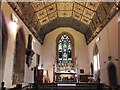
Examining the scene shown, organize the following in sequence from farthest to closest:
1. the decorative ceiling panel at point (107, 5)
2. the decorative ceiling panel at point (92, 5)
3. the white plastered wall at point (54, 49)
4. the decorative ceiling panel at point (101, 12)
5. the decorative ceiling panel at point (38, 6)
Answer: the white plastered wall at point (54, 49) < the decorative ceiling panel at point (38, 6) < the decorative ceiling panel at point (92, 5) < the decorative ceiling panel at point (101, 12) < the decorative ceiling panel at point (107, 5)

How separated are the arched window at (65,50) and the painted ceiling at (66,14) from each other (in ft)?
3.59

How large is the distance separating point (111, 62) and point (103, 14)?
106 inches

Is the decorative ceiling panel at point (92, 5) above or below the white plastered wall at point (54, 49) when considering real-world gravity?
above

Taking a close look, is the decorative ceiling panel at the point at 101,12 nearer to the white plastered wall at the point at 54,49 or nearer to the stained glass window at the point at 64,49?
the white plastered wall at the point at 54,49

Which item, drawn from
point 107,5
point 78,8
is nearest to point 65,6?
point 78,8

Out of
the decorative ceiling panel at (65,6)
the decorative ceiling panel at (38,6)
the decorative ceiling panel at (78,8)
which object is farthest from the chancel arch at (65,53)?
the decorative ceiling panel at (38,6)

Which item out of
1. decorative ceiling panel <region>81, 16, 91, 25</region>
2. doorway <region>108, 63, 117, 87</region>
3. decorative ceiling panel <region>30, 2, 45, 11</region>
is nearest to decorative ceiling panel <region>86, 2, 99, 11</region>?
decorative ceiling panel <region>81, 16, 91, 25</region>

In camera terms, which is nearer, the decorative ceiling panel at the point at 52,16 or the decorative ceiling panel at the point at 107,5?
the decorative ceiling panel at the point at 107,5

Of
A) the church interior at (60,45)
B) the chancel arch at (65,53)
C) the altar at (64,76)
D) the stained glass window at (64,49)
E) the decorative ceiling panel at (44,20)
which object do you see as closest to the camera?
the church interior at (60,45)

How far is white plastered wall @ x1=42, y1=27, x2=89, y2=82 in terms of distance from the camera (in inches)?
566

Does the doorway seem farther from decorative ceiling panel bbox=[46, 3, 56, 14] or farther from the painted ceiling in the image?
decorative ceiling panel bbox=[46, 3, 56, 14]

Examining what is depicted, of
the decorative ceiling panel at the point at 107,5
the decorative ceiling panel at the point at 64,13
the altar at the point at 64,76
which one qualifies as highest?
Answer: the decorative ceiling panel at the point at 64,13

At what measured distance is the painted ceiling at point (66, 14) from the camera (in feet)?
26.0

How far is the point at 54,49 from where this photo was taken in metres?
14.8
